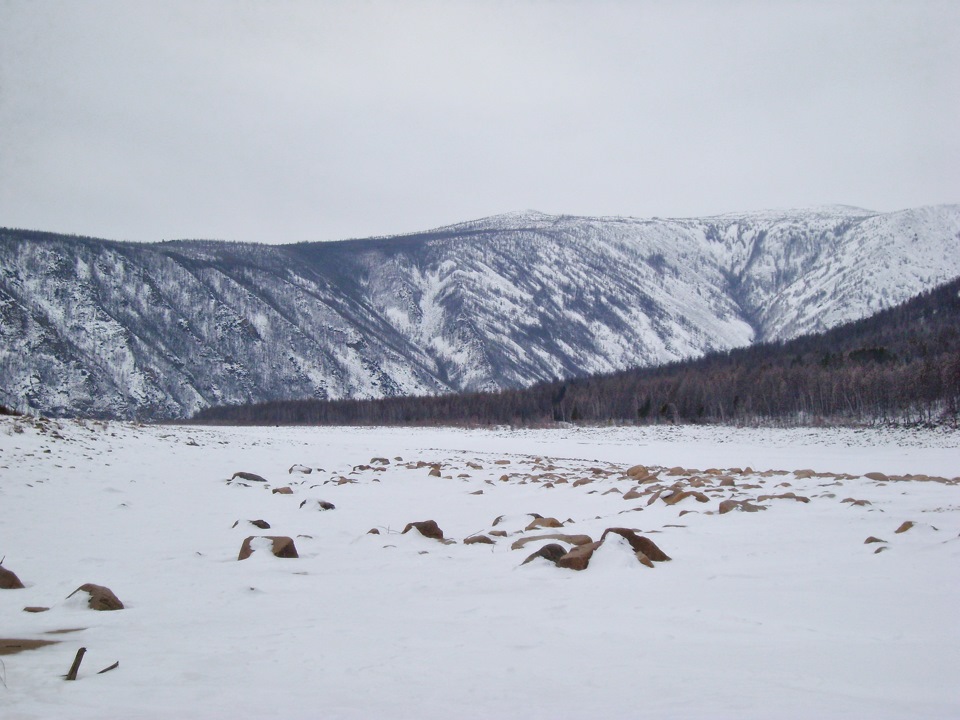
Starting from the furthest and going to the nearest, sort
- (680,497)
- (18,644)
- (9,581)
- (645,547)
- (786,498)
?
(680,497) < (786,498) < (645,547) < (9,581) < (18,644)

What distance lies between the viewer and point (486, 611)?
7496 mm

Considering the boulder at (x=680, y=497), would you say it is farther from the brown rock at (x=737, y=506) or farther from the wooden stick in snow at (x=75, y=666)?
the wooden stick in snow at (x=75, y=666)

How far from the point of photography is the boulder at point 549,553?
956 centimetres

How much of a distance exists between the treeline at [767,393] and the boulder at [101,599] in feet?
223

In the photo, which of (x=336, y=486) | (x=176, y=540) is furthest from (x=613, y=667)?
(x=336, y=486)

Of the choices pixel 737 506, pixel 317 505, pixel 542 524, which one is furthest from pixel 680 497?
pixel 317 505

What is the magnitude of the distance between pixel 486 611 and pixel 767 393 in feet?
283

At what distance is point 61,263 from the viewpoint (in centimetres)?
19575

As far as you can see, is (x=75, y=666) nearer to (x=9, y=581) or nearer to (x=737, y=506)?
(x=9, y=581)

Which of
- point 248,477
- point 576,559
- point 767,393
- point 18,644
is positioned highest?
point 767,393

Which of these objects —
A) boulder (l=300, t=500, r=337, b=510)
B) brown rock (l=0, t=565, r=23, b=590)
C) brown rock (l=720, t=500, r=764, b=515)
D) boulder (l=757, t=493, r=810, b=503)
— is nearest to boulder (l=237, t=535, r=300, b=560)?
brown rock (l=0, t=565, r=23, b=590)

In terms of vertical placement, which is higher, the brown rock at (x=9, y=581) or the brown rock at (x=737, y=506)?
the brown rock at (x=737, y=506)

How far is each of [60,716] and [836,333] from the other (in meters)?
167

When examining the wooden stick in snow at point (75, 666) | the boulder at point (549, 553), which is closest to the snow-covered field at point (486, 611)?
the wooden stick in snow at point (75, 666)
